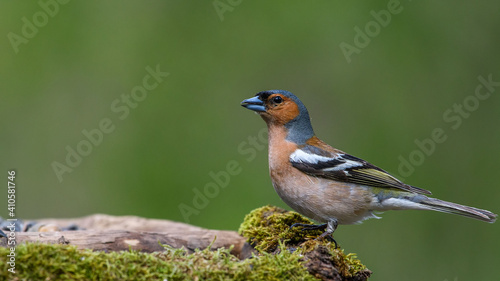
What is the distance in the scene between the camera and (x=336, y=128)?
921cm

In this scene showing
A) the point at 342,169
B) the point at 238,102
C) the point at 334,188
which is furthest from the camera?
the point at 238,102

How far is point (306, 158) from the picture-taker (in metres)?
5.39

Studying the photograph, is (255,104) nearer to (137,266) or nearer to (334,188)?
(334,188)

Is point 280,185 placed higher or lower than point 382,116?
lower

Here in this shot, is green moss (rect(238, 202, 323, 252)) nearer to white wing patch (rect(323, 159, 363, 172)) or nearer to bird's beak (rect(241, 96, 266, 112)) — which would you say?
white wing patch (rect(323, 159, 363, 172))

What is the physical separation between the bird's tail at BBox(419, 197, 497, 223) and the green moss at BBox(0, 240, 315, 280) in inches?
66.5

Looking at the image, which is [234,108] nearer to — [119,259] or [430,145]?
[430,145]

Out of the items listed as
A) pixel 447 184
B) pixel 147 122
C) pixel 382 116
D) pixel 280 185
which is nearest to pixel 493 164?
pixel 447 184

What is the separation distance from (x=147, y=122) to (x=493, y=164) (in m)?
5.80

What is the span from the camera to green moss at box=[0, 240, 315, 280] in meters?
3.16

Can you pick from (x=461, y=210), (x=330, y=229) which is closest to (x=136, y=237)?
(x=330, y=229)

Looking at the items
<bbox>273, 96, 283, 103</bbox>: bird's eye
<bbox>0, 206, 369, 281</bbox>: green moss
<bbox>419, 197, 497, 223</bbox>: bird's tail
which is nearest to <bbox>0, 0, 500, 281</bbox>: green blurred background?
<bbox>273, 96, 283, 103</bbox>: bird's eye

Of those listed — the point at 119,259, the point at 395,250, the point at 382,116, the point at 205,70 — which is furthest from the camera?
the point at 205,70

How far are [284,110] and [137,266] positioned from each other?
9.36ft
